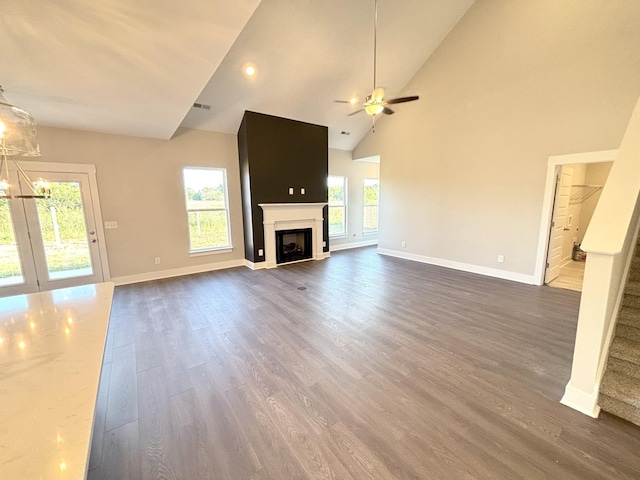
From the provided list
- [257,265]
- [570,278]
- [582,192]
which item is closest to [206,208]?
[257,265]

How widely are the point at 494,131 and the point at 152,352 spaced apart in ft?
19.4

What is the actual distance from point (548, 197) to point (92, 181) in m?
7.39

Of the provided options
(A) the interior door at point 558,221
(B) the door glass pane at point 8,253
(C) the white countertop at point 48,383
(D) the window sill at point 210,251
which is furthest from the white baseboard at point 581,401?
(B) the door glass pane at point 8,253

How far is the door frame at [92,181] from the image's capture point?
13.0ft

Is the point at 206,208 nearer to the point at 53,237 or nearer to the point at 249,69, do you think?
the point at 53,237

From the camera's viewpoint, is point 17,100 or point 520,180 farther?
point 520,180

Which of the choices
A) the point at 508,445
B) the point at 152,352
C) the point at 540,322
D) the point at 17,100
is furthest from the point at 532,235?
the point at 17,100

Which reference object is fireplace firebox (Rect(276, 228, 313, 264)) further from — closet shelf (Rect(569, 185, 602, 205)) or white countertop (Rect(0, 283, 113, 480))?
closet shelf (Rect(569, 185, 602, 205))

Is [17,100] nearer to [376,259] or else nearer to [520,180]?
[376,259]

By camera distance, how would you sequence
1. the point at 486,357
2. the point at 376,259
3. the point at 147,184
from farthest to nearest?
1. the point at 376,259
2. the point at 147,184
3. the point at 486,357

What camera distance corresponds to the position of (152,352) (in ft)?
8.50

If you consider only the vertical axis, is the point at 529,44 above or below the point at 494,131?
above

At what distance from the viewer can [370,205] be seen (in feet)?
26.9

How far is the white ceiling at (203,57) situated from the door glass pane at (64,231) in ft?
3.52
